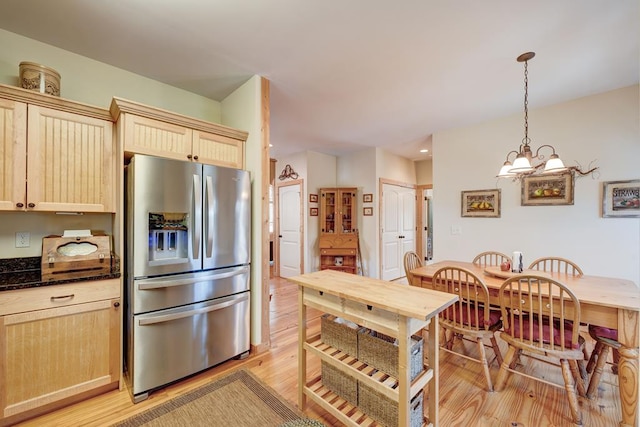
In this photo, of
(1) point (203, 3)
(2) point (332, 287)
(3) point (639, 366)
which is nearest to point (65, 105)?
(1) point (203, 3)

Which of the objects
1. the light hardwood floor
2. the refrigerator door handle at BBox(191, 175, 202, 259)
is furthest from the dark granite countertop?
the light hardwood floor

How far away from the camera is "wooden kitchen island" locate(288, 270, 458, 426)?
122cm

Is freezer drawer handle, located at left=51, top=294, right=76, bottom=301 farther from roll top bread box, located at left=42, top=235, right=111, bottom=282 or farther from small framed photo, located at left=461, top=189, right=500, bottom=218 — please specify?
small framed photo, located at left=461, top=189, right=500, bottom=218

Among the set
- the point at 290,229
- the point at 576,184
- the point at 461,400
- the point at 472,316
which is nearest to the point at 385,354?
the point at 461,400

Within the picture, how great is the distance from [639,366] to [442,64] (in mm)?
2475

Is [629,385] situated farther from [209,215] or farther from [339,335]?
[209,215]

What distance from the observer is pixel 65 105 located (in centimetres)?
187

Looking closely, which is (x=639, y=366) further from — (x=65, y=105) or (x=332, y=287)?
(x=65, y=105)

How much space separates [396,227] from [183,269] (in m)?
4.45

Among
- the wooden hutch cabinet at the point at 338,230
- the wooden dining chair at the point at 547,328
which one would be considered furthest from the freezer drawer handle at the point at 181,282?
the wooden hutch cabinet at the point at 338,230

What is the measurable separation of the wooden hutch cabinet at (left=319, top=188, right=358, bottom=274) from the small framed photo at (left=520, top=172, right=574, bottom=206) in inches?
108

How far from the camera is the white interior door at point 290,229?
5352 millimetres

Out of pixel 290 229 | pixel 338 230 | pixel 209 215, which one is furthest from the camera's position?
pixel 290 229

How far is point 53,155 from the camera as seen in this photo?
1.85m
